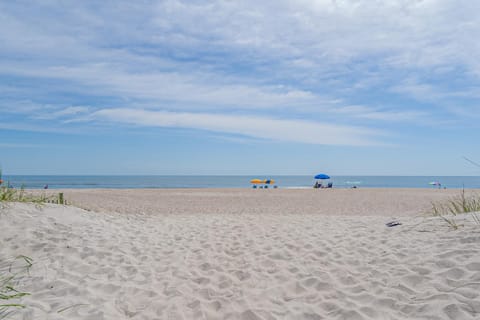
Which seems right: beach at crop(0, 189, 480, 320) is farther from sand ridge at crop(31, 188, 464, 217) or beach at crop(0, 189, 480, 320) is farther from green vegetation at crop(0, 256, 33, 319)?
sand ridge at crop(31, 188, 464, 217)

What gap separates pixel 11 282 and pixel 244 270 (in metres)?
3.28

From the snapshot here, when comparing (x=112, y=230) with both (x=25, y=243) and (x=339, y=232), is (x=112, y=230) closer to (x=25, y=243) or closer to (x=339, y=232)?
(x=25, y=243)

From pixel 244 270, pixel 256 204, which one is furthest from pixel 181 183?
pixel 244 270

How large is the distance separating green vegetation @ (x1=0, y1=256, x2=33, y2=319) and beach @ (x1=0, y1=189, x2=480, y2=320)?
0.33 feet

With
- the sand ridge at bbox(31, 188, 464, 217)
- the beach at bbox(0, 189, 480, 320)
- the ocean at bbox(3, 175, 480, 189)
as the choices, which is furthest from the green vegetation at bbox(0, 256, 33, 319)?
the ocean at bbox(3, 175, 480, 189)

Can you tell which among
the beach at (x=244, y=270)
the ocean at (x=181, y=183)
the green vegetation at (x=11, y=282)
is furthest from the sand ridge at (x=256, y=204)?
the ocean at (x=181, y=183)

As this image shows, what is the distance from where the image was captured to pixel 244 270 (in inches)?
228

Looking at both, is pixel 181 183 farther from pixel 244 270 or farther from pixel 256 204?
pixel 244 270

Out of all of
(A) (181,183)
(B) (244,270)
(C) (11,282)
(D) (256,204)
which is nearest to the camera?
(C) (11,282)

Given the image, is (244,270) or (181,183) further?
(181,183)

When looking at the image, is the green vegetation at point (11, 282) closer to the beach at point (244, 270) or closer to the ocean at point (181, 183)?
the beach at point (244, 270)

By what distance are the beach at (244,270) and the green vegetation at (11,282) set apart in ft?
0.33

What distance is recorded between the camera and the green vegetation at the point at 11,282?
411 cm

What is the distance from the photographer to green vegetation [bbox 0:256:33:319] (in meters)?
4.11
